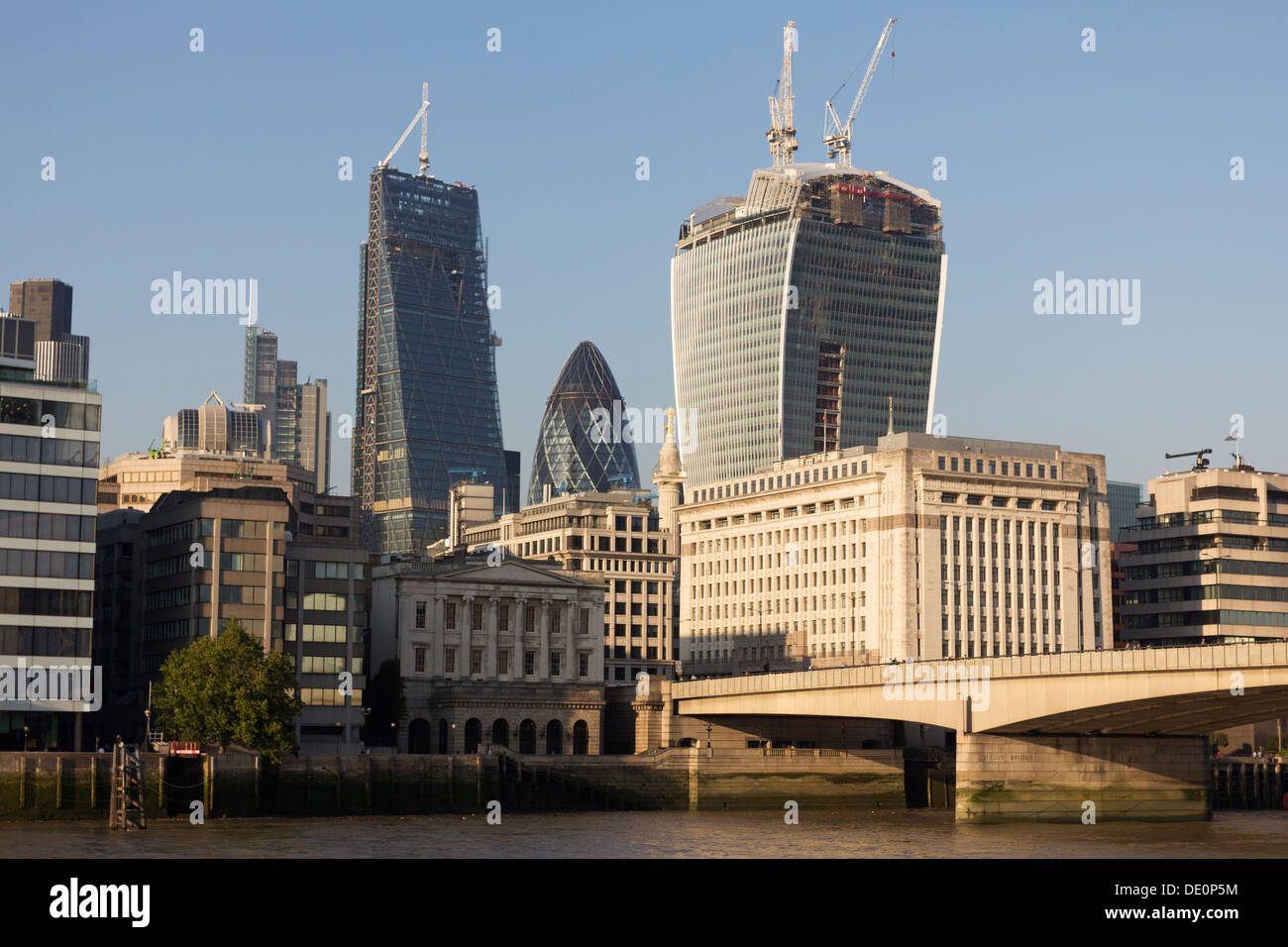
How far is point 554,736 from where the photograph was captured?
554ft

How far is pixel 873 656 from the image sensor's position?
640 feet

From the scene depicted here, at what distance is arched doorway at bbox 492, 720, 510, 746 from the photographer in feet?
545

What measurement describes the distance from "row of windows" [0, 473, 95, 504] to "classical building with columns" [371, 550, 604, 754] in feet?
156

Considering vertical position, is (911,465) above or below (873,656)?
above

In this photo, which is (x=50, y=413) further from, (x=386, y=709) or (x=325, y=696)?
(x=386, y=709)

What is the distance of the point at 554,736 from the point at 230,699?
55.7 metres

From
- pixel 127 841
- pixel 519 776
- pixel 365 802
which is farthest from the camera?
pixel 519 776

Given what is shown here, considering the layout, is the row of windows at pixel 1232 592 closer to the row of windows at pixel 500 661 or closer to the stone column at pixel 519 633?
the row of windows at pixel 500 661

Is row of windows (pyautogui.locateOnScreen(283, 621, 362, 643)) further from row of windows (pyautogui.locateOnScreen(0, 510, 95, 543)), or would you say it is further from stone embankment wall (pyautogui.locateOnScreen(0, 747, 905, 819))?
row of windows (pyautogui.locateOnScreen(0, 510, 95, 543))

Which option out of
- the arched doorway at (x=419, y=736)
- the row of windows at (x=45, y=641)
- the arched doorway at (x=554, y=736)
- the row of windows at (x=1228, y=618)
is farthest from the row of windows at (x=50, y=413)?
the row of windows at (x=1228, y=618)

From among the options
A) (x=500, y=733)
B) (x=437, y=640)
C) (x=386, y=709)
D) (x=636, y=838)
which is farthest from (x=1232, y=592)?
(x=636, y=838)
